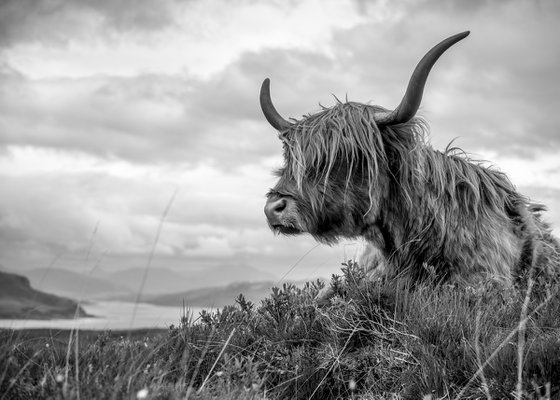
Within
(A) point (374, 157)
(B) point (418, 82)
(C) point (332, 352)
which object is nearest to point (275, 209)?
(A) point (374, 157)

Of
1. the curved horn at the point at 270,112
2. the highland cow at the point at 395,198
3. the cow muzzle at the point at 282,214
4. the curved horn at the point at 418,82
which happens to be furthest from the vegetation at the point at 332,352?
the curved horn at the point at 270,112

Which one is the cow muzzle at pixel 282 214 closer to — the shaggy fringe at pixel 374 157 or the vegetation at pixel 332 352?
the shaggy fringe at pixel 374 157

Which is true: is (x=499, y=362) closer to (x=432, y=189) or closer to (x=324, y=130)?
(x=432, y=189)

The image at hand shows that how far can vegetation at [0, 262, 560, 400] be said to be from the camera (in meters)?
3.55

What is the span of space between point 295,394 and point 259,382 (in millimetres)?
661

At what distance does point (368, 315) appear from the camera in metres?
4.91

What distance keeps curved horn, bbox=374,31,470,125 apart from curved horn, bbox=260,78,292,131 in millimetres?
1235

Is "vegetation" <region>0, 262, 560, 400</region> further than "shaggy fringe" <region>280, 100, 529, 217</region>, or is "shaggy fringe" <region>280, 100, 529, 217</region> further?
"shaggy fringe" <region>280, 100, 529, 217</region>

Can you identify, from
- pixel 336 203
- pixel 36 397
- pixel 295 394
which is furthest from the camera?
pixel 336 203

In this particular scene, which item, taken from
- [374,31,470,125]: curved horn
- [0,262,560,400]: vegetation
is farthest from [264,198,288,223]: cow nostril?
[374,31,470,125]: curved horn

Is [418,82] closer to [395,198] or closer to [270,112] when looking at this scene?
[395,198]

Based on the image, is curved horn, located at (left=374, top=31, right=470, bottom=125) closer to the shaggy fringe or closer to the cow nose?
the shaggy fringe

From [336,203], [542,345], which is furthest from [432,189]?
[542,345]

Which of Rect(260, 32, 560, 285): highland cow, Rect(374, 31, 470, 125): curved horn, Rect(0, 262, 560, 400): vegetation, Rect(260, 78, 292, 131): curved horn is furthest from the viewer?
Rect(260, 78, 292, 131): curved horn
